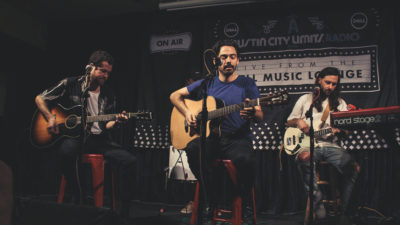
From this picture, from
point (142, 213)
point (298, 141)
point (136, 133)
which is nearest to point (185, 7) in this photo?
point (136, 133)

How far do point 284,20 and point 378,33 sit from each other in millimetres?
1232

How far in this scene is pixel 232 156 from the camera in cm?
259

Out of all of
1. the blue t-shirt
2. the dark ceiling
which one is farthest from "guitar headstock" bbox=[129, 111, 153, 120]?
the dark ceiling

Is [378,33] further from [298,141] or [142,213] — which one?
[142,213]

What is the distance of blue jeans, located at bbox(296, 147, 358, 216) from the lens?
3.07 m

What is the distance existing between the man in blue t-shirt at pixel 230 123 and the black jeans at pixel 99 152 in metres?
0.86

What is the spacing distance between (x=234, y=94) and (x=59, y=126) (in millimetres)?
2080

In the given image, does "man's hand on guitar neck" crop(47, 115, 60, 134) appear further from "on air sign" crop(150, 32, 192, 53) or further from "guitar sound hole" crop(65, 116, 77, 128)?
"on air sign" crop(150, 32, 192, 53)

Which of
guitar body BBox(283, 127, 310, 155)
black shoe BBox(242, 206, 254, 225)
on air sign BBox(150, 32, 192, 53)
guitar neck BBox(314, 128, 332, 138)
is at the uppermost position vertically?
on air sign BBox(150, 32, 192, 53)

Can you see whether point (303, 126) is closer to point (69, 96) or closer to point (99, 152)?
point (99, 152)

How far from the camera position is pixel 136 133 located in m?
4.68

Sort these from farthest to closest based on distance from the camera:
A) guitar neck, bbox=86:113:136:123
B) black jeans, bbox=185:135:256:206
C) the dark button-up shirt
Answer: the dark button-up shirt → guitar neck, bbox=86:113:136:123 → black jeans, bbox=185:135:256:206

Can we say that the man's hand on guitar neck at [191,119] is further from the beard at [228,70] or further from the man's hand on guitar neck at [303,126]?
the man's hand on guitar neck at [303,126]

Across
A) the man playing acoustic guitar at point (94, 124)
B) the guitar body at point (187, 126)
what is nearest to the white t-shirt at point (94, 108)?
the man playing acoustic guitar at point (94, 124)
